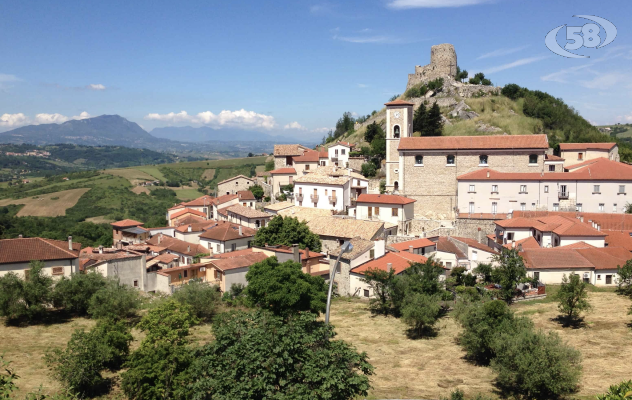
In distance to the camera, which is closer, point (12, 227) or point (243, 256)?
point (243, 256)

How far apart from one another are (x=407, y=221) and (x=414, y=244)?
623 cm

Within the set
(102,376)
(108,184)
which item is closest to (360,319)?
(102,376)

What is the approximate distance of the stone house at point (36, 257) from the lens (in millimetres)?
32562

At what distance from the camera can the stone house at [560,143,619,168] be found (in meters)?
53.1

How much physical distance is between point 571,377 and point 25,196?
128239 millimetres

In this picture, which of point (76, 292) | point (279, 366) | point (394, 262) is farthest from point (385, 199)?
point (279, 366)

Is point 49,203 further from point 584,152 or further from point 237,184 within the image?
point 584,152

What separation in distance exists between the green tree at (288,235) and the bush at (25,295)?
1782cm

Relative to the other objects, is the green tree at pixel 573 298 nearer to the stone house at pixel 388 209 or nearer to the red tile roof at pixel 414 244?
the red tile roof at pixel 414 244

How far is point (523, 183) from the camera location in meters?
44.8

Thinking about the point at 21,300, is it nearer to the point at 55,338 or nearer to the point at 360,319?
the point at 55,338

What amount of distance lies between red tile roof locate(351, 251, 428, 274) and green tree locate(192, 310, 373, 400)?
830 inches

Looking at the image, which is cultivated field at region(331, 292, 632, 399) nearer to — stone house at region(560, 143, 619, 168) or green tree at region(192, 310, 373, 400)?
green tree at region(192, 310, 373, 400)

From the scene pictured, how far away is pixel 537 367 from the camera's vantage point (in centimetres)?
1780
